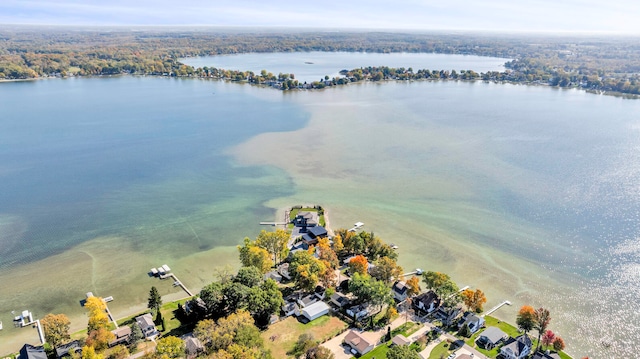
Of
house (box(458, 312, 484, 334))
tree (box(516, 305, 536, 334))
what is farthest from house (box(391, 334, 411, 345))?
tree (box(516, 305, 536, 334))

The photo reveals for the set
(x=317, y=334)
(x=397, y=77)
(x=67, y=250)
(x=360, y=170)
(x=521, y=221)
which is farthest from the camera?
(x=397, y=77)

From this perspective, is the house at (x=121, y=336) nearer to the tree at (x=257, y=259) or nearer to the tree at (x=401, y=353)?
the tree at (x=257, y=259)

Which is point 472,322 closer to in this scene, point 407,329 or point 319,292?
point 407,329

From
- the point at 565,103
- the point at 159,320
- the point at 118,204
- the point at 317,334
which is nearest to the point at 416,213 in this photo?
the point at 317,334

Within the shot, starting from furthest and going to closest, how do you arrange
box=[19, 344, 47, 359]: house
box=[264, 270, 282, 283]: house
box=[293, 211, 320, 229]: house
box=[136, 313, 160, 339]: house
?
box=[293, 211, 320, 229]: house
box=[264, 270, 282, 283]: house
box=[136, 313, 160, 339]: house
box=[19, 344, 47, 359]: house

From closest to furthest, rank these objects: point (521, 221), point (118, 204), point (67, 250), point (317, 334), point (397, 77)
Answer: point (317, 334) → point (67, 250) → point (521, 221) → point (118, 204) → point (397, 77)

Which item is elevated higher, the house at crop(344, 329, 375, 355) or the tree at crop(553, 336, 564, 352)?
the tree at crop(553, 336, 564, 352)

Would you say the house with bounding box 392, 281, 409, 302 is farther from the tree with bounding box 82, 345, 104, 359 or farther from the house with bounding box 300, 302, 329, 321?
the tree with bounding box 82, 345, 104, 359

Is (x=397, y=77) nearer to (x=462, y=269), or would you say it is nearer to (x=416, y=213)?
(x=416, y=213)
